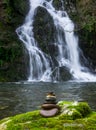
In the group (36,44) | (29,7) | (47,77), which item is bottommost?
(47,77)

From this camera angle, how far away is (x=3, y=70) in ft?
119

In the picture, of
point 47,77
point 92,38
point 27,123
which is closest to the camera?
point 27,123

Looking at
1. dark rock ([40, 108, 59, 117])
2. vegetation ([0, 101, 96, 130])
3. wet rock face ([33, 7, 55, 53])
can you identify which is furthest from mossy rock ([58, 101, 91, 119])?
wet rock face ([33, 7, 55, 53])

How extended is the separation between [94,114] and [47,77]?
28743 mm

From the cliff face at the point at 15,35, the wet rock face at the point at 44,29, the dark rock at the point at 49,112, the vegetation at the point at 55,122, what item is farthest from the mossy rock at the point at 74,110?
the wet rock face at the point at 44,29

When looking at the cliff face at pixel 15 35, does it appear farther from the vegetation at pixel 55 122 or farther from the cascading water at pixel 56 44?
the vegetation at pixel 55 122

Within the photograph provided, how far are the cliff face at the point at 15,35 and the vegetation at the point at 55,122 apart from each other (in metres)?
28.1

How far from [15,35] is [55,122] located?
3351 cm

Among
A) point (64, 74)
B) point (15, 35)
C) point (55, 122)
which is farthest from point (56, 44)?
point (55, 122)

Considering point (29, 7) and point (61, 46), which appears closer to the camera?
point (61, 46)

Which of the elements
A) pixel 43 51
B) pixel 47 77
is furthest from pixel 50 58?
pixel 47 77

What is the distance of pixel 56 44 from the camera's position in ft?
133

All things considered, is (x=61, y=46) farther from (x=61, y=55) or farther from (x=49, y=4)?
(x=49, y=4)

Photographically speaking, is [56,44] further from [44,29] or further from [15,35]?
[15,35]
